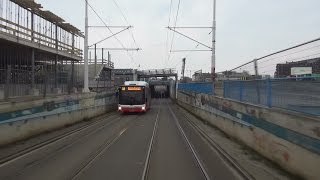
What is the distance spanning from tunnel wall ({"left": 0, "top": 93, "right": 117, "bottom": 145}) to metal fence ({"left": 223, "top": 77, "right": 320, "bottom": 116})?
345 inches

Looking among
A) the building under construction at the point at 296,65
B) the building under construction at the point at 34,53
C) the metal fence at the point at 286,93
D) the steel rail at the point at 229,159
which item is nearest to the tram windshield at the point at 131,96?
the building under construction at the point at 34,53

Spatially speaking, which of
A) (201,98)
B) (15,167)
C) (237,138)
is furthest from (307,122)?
(201,98)

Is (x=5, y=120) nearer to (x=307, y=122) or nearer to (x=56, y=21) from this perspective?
(x=307, y=122)

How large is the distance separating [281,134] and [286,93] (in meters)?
1.30

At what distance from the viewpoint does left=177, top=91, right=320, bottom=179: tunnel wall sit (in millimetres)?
10008

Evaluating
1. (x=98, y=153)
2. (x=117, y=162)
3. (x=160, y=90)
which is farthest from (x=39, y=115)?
(x=160, y=90)

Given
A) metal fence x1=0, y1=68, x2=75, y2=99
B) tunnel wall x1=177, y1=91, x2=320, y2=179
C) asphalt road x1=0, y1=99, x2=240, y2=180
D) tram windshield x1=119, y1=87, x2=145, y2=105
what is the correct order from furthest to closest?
tram windshield x1=119, y1=87, x2=145, y2=105, metal fence x1=0, y1=68, x2=75, y2=99, asphalt road x1=0, y1=99, x2=240, y2=180, tunnel wall x1=177, y1=91, x2=320, y2=179

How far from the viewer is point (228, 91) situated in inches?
922

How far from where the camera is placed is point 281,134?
39.9ft

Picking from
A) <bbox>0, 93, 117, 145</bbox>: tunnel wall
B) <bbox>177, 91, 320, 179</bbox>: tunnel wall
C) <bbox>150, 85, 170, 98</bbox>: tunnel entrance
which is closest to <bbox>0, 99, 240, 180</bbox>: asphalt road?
<bbox>177, 91, 320, 179</bbox>: tunnel wall

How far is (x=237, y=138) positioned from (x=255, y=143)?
3.43m

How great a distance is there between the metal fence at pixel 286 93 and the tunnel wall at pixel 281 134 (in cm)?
28

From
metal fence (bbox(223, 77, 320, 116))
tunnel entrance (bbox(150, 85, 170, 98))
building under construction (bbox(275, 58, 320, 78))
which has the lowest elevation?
tunnel entrance (bbox(150, 85, 170, 98))

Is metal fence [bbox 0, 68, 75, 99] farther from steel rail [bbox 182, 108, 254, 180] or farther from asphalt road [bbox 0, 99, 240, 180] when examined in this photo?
steel rail [bbox 182, 108, 254, 180]
